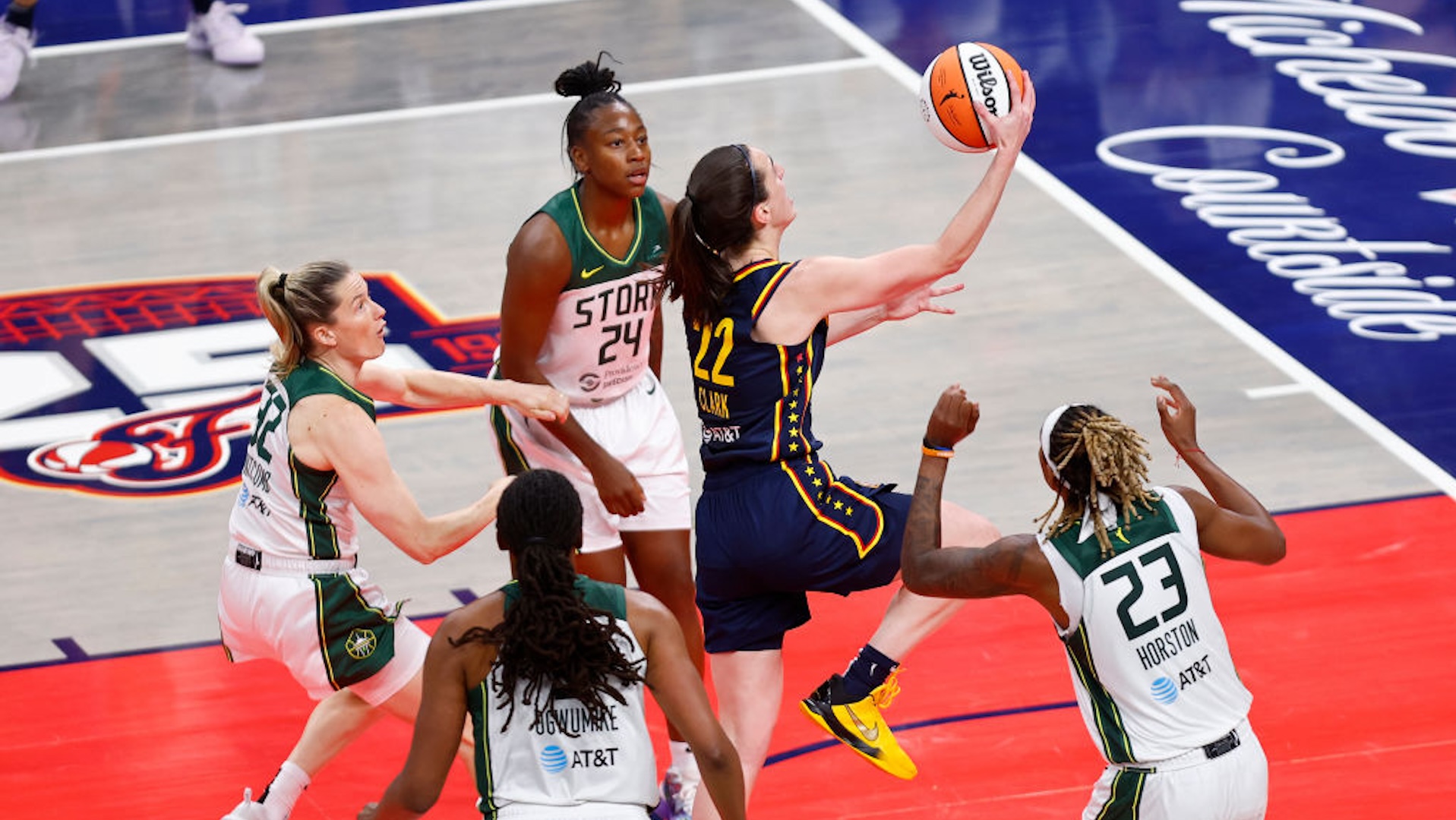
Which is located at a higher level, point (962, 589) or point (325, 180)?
point (962, 589)

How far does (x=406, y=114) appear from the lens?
12.8 meters

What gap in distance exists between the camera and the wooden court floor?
6559mm

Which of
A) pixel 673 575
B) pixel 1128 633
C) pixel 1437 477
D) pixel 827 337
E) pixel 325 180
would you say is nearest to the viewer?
pixel 1128 633

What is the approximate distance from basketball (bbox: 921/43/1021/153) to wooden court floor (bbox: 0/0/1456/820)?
196 centimetres

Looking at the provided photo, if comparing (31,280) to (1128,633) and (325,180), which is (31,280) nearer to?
Answer: (325,180)

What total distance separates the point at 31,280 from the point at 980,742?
6.37m

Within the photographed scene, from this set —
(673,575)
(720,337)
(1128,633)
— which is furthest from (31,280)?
(1128,633)

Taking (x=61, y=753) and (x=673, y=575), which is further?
(x=61, y=753)


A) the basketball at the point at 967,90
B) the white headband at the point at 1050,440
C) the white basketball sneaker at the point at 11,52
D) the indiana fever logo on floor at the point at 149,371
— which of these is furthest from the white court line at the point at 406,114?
the white headband at the point at 1050,440

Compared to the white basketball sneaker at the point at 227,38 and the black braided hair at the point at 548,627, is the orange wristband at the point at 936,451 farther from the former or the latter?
the white basketball sneaker at the point at 227,38

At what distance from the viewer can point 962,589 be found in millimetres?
4773

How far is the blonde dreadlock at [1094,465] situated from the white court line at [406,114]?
840 cm

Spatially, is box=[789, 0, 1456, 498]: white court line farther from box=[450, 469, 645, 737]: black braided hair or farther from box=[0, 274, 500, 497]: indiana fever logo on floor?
box=[450, 469, 645, 737]: black braided hair

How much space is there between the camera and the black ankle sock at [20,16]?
1312cm
